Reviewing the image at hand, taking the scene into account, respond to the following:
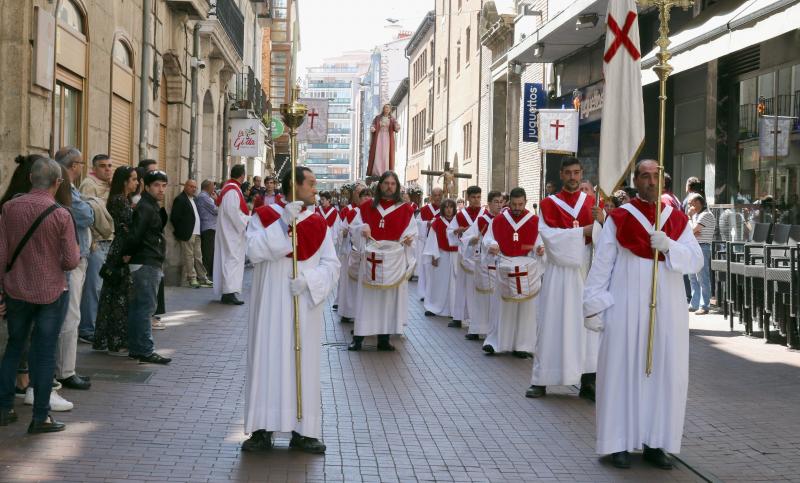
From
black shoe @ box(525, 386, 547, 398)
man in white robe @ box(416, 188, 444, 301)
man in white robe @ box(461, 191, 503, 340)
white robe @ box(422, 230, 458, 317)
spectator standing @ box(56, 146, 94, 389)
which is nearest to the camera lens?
spectator standing @ box(56, 146, 94, 389)

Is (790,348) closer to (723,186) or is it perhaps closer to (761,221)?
(761,221)

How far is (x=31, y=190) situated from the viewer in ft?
Answer: 24.1

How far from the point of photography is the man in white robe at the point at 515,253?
12.0m

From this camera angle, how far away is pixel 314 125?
28266 mm

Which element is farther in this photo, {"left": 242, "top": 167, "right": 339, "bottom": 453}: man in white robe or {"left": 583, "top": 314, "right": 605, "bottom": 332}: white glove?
{"left": 583, "top": 314, "right": 605, "bottom": 332}: white glove

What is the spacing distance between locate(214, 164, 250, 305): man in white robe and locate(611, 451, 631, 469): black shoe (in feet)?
35.0

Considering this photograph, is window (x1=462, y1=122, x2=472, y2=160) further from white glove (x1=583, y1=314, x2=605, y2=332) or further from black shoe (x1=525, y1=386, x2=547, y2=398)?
white glove (x1=583, y1=314, x2=605, y2=332)

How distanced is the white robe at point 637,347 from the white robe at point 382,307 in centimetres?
555

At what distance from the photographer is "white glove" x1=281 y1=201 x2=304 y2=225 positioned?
7.08 metres

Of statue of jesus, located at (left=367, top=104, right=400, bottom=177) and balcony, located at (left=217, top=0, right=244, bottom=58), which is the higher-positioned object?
balcony, located at (left=217, top=0, right=244, bottom=58)

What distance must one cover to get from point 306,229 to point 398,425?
180cm

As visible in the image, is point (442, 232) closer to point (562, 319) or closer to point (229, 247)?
point (229, 247)

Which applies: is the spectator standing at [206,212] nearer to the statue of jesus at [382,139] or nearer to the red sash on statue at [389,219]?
the statue of jesus at [382,139]

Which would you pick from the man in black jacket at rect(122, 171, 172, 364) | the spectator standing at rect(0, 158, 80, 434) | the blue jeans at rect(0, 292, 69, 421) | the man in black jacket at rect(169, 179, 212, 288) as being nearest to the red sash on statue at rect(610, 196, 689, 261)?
the spectator standing at rect(0, 158, 80, 434)
